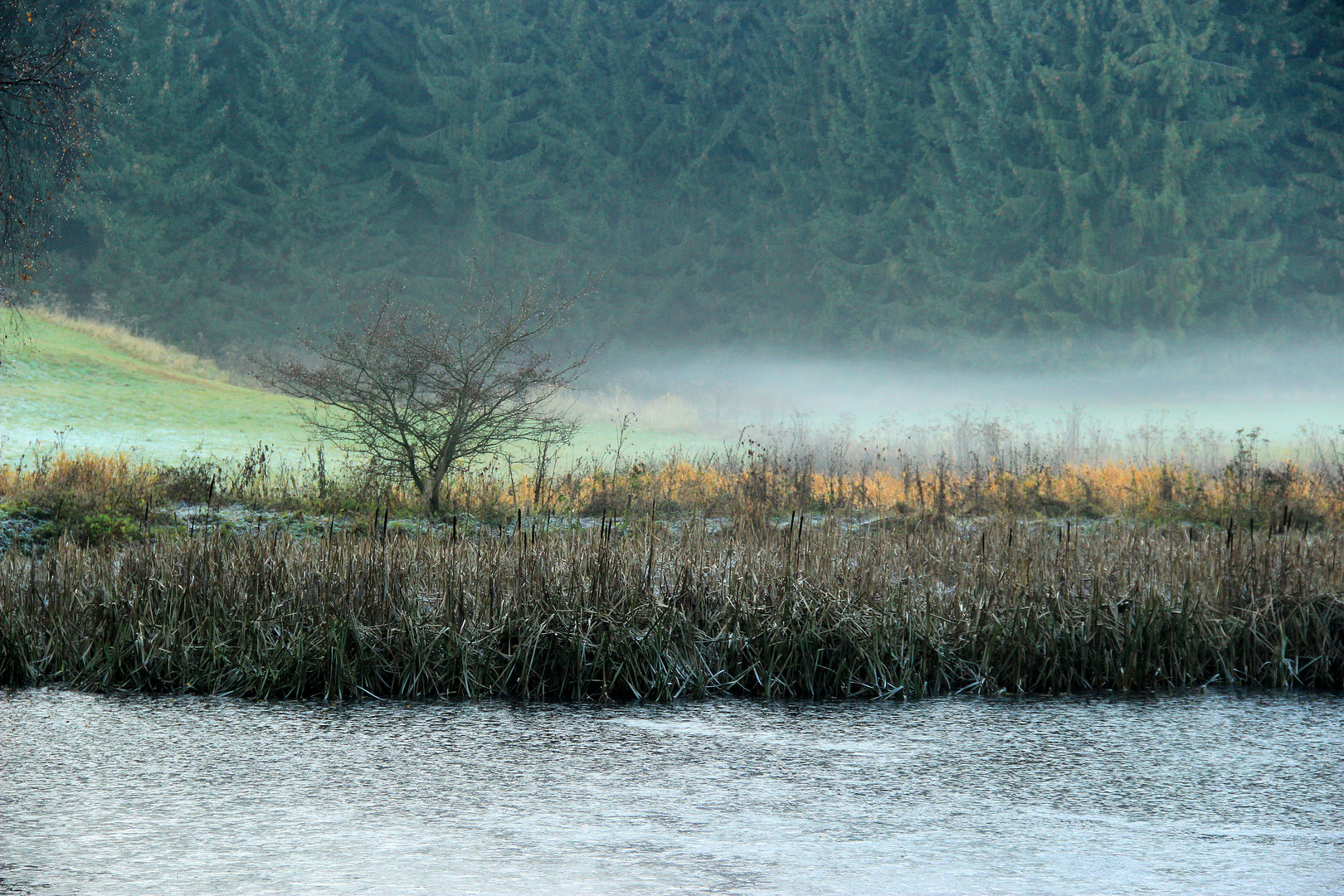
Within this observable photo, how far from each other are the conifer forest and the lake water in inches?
991

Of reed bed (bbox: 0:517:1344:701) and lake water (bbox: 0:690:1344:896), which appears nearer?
lake water (bbox: 0:690:1344:896)

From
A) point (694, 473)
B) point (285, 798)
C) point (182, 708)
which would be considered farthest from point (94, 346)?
point (285, 798)

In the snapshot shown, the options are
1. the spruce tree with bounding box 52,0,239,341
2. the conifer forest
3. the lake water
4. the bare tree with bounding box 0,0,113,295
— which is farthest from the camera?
the spruce tree with bounding box 52,0,239,341

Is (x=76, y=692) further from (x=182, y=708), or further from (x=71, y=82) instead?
(x=71, y=82)

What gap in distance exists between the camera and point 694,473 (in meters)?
15.4

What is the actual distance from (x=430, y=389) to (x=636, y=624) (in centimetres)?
652

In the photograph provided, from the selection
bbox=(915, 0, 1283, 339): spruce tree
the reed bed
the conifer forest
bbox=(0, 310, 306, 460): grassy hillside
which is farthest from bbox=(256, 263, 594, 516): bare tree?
bbox=(915, 0, 1283, 339): spruce tree

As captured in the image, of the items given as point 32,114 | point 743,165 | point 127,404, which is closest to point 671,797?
point 32,114

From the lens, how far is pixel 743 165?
129ft

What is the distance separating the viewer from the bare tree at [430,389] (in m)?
12.6

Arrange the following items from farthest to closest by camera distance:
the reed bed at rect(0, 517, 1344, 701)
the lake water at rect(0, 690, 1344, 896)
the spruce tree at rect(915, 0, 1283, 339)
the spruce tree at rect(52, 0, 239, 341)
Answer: the spruce tree at rect(52, 0, 239, 341)
the spruce tree at rect(915, 0, 1283, 339)
the reed bed at rect(0, 517, 1344, 701)
the lake water at rect(0, 690, 1344, 896)

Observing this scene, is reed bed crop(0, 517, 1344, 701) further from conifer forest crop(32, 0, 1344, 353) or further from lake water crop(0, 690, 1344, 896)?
conifer forest crop(32, 0, 1344, 353)

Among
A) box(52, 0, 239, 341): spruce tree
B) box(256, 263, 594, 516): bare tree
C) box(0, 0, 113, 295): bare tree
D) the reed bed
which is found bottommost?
the reed bed

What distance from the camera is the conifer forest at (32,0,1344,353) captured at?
31781mm
